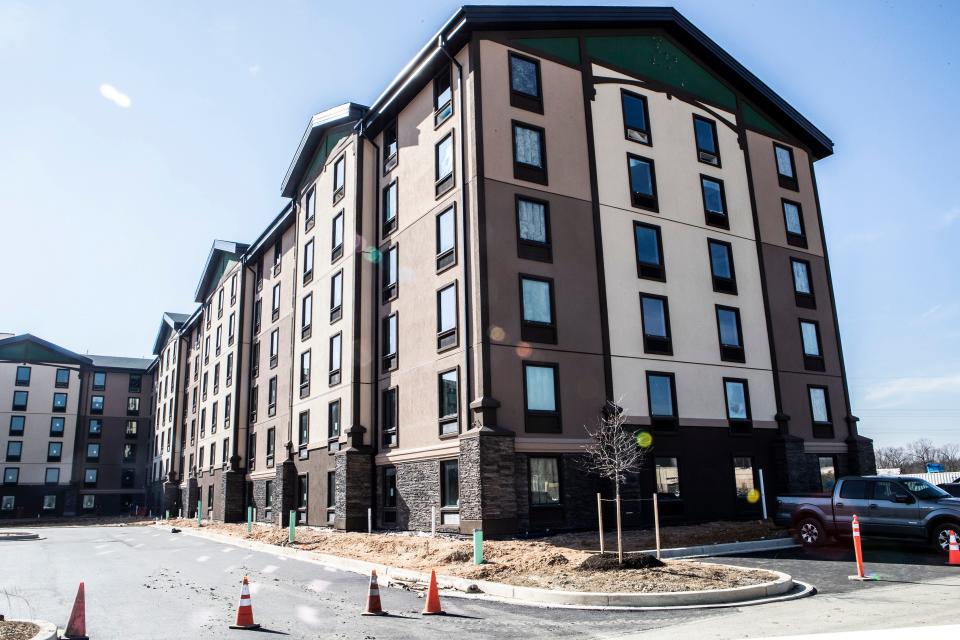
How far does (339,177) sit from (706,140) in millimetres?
16664

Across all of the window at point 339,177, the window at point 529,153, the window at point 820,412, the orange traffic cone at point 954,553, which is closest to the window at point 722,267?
the window at point 820,412

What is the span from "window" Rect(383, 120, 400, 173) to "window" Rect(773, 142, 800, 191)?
1785cm

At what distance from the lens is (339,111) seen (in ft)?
107

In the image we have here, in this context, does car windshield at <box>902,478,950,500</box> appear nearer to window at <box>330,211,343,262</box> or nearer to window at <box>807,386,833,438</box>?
window at <box>807,386,833,438</box>

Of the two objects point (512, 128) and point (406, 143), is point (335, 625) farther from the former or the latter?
point (406, 143)

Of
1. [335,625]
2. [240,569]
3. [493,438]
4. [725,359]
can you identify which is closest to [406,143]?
[493,438]

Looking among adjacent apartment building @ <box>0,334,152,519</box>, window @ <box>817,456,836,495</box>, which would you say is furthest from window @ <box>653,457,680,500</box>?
adjacent apartment building @ <box>0,334,152,519</box>

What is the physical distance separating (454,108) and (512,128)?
90.4 inches

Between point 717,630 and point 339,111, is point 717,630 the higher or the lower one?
the lower one

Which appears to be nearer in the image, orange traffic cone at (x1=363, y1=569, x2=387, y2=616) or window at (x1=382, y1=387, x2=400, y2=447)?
orange traffic cone at (x1=363, y1=569, x2=387, y2=616)

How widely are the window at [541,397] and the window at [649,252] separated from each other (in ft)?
20.0

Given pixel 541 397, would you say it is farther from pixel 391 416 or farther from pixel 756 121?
pixel 756 121

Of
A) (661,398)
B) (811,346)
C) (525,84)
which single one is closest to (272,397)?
(661,398)

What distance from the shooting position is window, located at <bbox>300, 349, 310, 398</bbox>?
3503cm
